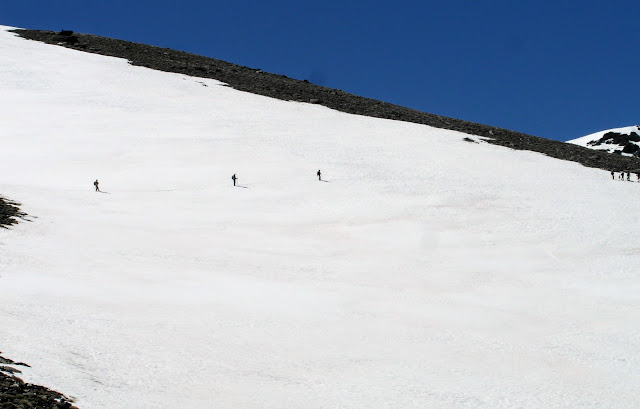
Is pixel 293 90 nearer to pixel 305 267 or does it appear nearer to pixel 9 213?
pixel 9 213

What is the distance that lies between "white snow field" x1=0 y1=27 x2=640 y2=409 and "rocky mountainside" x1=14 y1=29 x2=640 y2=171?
17.3 ft

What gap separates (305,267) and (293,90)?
140ft

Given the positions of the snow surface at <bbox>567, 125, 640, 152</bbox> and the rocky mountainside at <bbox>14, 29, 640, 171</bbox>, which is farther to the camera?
the snow surface at <bbox>567, 125, 640, 152</bbox>

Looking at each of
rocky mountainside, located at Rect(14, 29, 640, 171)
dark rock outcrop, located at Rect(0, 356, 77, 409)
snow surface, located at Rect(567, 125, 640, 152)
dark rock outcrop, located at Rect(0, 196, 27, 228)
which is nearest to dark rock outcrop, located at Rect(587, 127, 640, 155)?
snow surface, located at Rect(567, 125, 640, 152)

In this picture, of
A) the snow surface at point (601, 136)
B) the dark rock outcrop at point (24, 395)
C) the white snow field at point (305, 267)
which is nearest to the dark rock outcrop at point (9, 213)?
the white snow field at point (305, 267)

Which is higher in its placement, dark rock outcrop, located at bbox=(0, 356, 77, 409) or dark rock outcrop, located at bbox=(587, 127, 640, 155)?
dark rock outcrop, located at bbox=(587, 127, 640, 155)

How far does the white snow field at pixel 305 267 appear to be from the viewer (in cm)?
1402

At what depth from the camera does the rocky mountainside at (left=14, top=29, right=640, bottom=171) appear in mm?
50156

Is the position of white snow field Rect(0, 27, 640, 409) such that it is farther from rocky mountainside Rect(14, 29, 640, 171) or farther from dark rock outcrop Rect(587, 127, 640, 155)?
dark rock outcrop Rect(587, 127, 640, 155)

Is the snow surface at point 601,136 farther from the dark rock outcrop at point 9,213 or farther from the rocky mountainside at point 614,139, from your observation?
the dark rock outcrop at point 9,213

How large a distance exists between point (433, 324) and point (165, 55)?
200ft

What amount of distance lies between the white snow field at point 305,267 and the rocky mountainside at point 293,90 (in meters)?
5.26

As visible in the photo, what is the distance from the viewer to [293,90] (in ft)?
209

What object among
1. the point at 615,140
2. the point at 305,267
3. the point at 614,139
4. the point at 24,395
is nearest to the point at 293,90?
the point at 305,267
